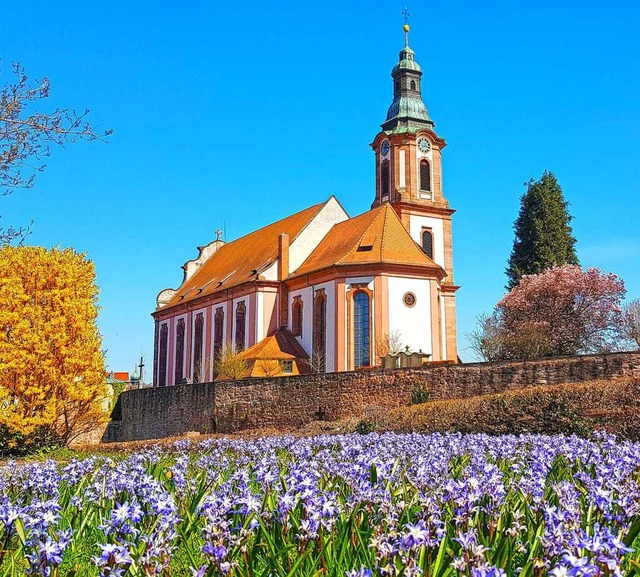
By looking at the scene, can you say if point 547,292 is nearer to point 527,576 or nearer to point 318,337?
point 318,337

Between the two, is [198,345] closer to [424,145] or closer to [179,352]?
[179,352]

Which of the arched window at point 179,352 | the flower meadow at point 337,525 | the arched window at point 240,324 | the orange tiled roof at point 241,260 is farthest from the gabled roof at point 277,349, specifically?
the flower meadow at point 337,525

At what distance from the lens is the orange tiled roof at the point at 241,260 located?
46.9m

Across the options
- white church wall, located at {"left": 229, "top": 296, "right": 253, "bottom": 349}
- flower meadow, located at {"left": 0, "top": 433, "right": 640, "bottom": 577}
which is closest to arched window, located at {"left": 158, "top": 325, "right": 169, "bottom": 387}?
white church wall, located at {"left": 229, "top": 296, "right": 253, "bottom": 349}

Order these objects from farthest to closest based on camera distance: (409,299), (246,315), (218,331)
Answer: (218,331)
(246,315)
(409,299)

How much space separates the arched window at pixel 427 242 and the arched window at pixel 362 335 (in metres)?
9.69

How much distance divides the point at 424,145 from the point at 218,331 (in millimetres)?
18557

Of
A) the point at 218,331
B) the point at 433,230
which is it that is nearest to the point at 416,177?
the point at 433,230

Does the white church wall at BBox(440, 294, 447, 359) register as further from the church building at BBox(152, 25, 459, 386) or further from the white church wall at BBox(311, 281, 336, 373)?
the white church wall at BBox(311, 281, 336, 373)

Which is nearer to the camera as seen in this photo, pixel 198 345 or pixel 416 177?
pixel 416 177

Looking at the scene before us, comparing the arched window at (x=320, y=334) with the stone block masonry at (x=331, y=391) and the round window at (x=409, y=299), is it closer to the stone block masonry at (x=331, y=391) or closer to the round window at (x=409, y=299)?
the round window at (x=409, y=299)

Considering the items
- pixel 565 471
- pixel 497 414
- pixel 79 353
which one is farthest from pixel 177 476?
pixel 79 353

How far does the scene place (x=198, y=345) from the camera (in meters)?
51.3

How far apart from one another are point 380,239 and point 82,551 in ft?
119
